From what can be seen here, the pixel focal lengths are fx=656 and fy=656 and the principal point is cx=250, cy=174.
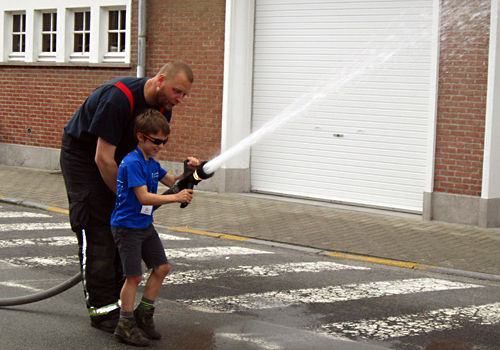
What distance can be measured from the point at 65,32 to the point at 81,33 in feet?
1.31

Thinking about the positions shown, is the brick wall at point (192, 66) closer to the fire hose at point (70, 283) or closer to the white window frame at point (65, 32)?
the white window frame at point (65, 32)

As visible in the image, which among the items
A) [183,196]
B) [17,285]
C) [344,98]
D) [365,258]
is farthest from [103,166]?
[344,98]

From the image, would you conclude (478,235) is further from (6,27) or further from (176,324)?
(6,27)

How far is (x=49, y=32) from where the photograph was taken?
15977 millimetres

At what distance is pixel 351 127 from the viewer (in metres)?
11.5

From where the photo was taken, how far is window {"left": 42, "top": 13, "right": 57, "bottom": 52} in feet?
52.3

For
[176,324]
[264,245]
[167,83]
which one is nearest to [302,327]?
A: [176,324]

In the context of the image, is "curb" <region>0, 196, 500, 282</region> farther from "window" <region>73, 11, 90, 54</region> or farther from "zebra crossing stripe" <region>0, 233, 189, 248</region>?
"window" <region>73, 11, 90, 54</region>

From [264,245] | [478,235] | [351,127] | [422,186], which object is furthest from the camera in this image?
[351,127]

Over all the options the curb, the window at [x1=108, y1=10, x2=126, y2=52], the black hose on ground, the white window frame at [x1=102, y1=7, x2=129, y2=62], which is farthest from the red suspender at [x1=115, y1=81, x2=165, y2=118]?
the window at [x1=108, y1=10, x2=126, y2=52]

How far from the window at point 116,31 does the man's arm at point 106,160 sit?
10623mm

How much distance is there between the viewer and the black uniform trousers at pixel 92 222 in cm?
468

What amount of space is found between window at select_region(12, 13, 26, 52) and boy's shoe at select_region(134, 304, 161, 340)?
44.5ft

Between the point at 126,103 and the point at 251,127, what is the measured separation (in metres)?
8.49
